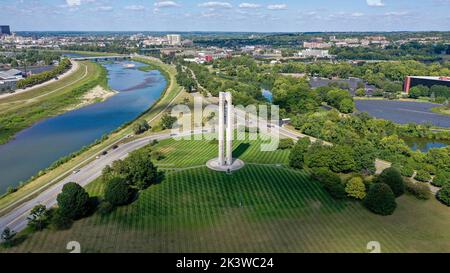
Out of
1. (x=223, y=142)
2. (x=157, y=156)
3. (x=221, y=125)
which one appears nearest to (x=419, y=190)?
(x=223, y=142)

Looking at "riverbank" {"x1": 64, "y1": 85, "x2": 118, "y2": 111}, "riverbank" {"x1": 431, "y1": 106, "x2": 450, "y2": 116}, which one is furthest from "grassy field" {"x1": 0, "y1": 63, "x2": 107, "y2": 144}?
"riverbank" {"x1": 431, "y1": 106, "x2": 450, "y2": 116}

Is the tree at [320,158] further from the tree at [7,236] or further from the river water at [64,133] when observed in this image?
the river water at [64,133]

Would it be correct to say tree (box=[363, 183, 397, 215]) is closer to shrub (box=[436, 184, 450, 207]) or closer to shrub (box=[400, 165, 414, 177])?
shrub (box=[436, 184, 450, 207])

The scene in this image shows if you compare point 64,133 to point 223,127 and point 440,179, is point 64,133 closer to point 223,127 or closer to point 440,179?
point 223,127

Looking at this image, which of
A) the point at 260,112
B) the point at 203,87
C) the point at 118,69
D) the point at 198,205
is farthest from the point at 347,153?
the point at 118,69

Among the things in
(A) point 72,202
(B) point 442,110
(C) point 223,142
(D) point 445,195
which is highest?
(C) point 223,142
